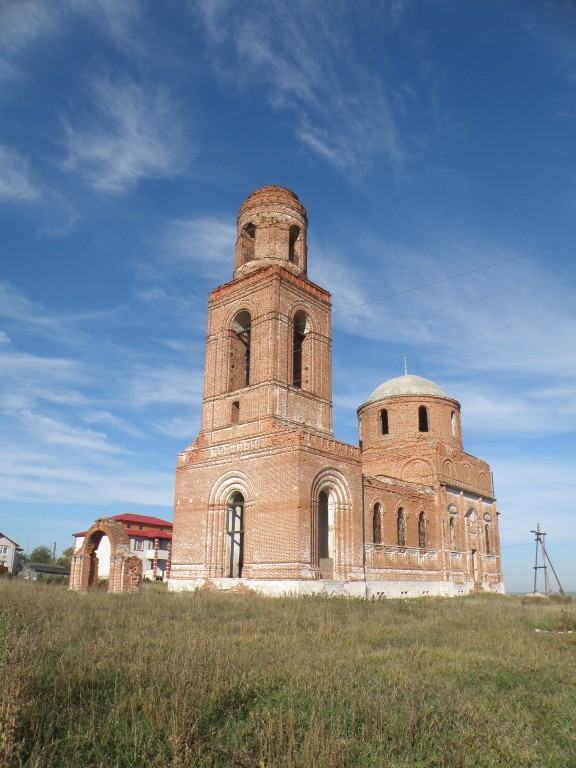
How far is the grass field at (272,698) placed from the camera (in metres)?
3.95

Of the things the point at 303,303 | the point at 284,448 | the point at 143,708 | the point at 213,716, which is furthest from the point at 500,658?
the point at 303,303

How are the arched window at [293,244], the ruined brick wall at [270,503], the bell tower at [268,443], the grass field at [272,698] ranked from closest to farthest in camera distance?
the grass field at [272,698], the ruined brick wall at [270,503], the bell tower at [268,443], the arched window at [293,244]

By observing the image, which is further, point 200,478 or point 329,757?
point 200,478

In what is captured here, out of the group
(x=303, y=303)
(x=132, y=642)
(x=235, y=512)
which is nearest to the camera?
(x=132, y=642)

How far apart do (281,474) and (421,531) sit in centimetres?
1031

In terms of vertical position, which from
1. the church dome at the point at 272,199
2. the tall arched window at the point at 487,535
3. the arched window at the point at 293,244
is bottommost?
the tall arched window at the point at 487,535

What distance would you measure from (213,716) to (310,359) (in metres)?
17.6

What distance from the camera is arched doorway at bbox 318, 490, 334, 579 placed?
62.8 feet

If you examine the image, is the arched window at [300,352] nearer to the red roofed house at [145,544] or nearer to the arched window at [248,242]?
the arched window at [248,242]

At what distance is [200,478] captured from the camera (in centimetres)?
2081

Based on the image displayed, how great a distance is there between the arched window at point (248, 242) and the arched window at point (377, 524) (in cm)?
1161

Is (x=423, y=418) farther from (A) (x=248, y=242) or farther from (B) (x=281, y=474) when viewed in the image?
(B) (x=281, y=474)

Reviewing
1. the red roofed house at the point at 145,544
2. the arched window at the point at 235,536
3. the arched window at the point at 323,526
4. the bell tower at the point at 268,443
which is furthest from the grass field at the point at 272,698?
the red roofed house at the point at 145,544

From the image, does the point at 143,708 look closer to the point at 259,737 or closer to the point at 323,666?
the point at 259,737
